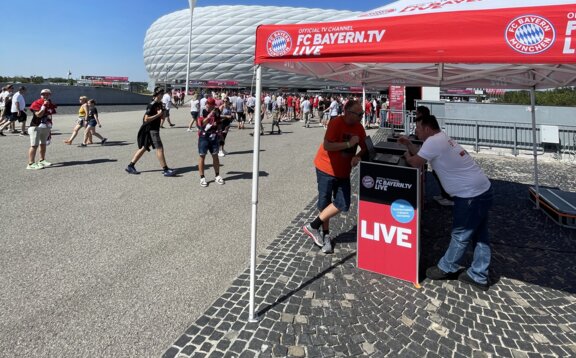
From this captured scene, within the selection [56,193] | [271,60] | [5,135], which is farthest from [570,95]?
[5,135]

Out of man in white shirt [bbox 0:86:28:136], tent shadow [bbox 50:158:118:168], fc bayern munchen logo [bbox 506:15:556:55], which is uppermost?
man in white shirt [bbox 0:86:28:136]

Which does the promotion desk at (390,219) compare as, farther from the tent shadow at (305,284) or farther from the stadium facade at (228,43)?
the stadium facade at (228,43)

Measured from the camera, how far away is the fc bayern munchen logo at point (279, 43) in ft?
9.52

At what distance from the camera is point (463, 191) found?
3.29 m

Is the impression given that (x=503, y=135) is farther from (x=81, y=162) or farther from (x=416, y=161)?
(x=81, y=162)

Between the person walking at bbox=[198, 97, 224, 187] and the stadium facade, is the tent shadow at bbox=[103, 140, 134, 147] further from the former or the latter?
the stadium facade

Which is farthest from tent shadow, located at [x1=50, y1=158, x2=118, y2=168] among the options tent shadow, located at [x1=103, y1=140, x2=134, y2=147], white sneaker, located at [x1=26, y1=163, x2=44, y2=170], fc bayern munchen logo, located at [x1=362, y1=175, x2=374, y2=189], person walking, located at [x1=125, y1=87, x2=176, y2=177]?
fc bayern munchen logo, located at [x1=362, y1=175, x2=374, y2=189]

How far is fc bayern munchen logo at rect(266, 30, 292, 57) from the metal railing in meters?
11.0

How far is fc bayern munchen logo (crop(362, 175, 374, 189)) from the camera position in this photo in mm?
3562

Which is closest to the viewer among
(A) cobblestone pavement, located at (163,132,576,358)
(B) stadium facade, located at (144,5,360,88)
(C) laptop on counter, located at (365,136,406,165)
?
(A) cobblestone pavement, located at (163,132,576,358)

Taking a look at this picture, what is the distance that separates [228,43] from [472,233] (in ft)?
265

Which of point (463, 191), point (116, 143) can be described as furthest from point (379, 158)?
point (116, 143)

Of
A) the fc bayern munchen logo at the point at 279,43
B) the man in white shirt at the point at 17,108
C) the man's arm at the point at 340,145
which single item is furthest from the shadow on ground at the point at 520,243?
the man in white shirt at the point at 17,108

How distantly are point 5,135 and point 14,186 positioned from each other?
8.18 meters
